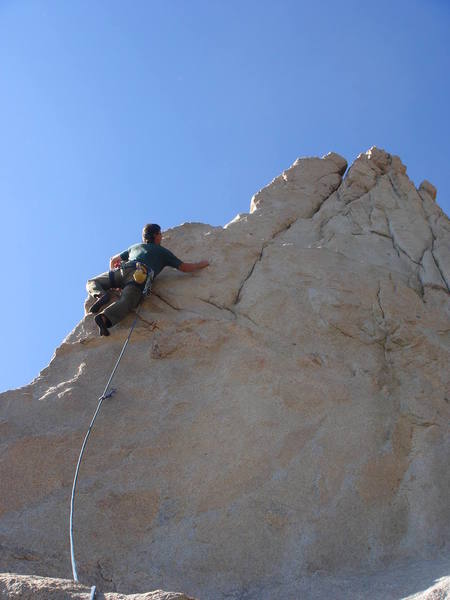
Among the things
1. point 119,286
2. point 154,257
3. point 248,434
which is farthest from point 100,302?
point 248,434

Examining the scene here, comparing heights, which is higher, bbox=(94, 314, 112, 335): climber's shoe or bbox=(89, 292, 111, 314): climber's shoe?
bbox=(89, 292, 111, 314): climber's shoe

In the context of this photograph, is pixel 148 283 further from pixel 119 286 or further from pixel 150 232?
pixel 150 232

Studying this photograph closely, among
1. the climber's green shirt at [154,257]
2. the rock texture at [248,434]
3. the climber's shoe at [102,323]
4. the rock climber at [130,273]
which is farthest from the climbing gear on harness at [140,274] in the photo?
the climber's shoe at [102,323]

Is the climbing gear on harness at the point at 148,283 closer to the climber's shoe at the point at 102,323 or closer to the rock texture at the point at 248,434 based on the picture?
the rock texture at the point at 248,434

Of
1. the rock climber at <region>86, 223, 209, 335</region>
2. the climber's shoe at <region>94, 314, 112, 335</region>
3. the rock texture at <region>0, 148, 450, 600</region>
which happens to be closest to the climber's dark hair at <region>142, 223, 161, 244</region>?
the rock climber at <region>86, 223, 209, 335</region>

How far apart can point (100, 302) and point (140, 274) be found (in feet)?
1.68

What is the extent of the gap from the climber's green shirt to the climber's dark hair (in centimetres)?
19

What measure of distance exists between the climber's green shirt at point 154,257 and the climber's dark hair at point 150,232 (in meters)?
0.19

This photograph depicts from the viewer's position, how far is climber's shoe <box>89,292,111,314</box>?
20.9ft

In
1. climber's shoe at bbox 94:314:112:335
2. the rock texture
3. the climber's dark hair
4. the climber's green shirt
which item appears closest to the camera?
the rock texture

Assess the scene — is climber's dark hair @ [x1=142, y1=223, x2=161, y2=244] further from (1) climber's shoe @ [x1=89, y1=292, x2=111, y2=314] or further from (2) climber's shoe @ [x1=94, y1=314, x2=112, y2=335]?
(2) climber's shoe @ [x1=94, y1=314, x2=112, y2=335]

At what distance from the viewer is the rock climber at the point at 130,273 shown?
6.09m

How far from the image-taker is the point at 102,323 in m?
6.00

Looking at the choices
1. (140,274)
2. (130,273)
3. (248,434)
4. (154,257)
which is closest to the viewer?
(248,434)
